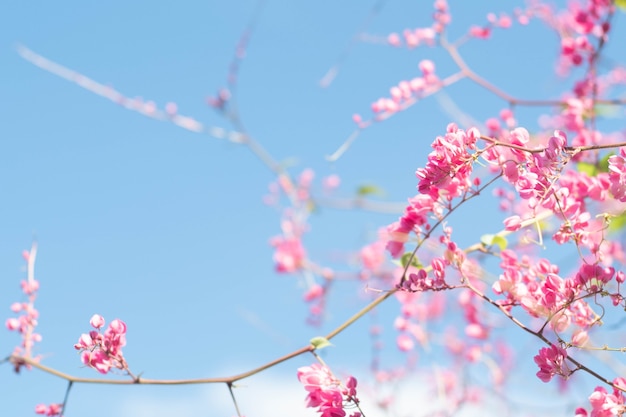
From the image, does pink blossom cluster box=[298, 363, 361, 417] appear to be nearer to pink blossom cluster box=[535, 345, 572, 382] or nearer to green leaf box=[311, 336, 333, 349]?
green leaf box=[311, 336, 333, 349]

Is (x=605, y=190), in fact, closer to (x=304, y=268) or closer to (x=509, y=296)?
(x=509, y=296)

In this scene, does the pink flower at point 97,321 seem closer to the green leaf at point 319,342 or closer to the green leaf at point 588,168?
the green leaf at point 319,342

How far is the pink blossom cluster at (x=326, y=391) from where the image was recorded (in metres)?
1.32

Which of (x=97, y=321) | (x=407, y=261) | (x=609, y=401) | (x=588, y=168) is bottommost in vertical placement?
(x=609, y=401)

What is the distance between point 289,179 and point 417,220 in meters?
2.03

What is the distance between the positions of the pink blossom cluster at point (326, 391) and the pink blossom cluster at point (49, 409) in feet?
2.14

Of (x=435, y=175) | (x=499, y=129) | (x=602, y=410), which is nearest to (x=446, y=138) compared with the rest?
(x=435, y=175)

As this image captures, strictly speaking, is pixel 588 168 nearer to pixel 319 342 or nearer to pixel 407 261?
pixel 407 261

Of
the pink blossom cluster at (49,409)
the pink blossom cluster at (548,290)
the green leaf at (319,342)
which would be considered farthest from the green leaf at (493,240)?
the pink blossom cluster at (49,409)

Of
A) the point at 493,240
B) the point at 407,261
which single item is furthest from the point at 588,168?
the point at 407,261

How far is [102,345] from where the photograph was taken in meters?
1.44

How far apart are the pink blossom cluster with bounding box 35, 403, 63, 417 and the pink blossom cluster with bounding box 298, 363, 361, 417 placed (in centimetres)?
65

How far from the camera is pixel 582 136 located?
2.38 meters

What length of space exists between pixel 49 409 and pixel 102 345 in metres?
0.35
